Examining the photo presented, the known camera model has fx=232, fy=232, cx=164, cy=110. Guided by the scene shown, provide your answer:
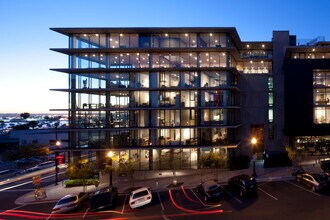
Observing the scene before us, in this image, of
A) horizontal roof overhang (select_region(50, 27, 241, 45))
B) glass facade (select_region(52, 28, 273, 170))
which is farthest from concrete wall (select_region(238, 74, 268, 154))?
horizontal roof overhang (select_region(50, 27, 241, 45))

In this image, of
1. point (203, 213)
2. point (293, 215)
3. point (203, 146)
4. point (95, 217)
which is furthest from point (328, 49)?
point (95, 217)

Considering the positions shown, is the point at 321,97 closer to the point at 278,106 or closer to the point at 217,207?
the point at 278,106

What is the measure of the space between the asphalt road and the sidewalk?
2046 mm

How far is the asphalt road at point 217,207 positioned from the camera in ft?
57.7

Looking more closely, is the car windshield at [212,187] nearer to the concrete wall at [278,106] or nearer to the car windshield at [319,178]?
the car windshield at [319,178]

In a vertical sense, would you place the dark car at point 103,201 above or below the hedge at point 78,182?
above

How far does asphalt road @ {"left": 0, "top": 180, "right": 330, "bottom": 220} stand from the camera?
17578 mm

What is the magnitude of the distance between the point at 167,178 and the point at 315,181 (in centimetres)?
1578

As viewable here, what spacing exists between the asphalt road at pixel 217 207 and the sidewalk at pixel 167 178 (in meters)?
2.05

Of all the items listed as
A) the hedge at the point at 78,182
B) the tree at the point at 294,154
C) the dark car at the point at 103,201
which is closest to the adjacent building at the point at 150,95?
the hedge at the point at 78,182

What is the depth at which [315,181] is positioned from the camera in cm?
2153

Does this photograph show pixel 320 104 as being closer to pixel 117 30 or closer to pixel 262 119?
pixel 262 119

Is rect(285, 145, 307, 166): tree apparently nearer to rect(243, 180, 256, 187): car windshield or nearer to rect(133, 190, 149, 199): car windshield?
rect(243, 180, 256, 187): car windshield

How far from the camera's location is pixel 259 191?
2233cm
